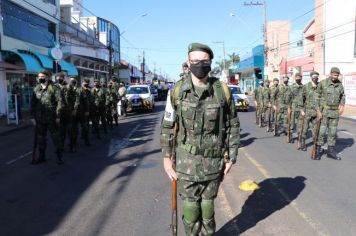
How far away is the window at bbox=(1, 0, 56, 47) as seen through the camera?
22.9 m

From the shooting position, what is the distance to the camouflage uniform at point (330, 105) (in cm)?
855

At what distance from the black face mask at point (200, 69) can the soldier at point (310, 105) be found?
6165 mm

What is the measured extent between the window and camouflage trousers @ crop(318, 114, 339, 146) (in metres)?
19.3

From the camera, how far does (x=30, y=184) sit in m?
6.84

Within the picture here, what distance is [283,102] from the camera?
12.3 m

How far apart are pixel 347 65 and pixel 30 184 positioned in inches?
1000

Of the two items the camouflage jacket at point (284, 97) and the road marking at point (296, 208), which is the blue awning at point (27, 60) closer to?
the camouflage jacket at point (284, 97)

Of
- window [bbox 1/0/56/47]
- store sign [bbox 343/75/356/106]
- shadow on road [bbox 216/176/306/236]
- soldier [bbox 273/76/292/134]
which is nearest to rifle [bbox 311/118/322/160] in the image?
shadow on road [bbox 216/176/306/236]

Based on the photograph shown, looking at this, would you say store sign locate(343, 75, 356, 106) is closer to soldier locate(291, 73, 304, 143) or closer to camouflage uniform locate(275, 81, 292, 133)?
camouflage uniform locate(275, 81, 292, 133)

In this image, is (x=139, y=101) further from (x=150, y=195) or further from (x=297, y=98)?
(x=150, y=195)

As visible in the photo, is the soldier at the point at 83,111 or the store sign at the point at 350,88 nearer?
the soldier at the point at 83,111

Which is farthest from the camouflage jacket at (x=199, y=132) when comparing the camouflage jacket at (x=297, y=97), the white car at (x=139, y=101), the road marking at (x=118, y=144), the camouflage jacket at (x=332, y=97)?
the white car at (x=139, y=101)

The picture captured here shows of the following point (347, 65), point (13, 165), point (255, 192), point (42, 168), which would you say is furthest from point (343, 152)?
point (347, 65)

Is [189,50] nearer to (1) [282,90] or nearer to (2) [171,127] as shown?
(2) [171,127]
